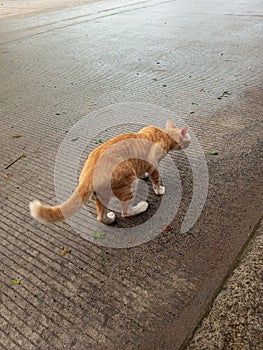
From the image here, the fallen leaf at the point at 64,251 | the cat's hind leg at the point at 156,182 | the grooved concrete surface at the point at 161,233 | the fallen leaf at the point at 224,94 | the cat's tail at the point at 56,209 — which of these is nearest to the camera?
the grooved concrete surface at the point at 161,233

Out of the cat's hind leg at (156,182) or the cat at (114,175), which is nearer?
the cat at (114,175)

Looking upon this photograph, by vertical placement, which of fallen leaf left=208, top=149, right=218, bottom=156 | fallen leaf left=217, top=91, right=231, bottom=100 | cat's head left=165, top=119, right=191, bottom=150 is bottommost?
fallen leaf left=208, top=149, right=218, bottom=156

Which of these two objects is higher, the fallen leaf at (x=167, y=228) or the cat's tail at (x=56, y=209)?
the cat's tail at (x=56, y=209)

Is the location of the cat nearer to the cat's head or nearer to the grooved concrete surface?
the cat's head

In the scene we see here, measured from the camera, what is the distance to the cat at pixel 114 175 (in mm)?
1538

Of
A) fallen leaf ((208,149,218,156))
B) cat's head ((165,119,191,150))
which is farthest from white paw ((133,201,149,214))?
fallen leaf ((208,149,218,156))

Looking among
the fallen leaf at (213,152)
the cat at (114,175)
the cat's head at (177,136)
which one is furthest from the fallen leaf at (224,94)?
the cat at (114,175)

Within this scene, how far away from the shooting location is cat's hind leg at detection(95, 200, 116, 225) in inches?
69.1

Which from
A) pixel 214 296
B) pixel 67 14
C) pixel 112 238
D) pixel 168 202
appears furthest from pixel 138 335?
pixel 67 14

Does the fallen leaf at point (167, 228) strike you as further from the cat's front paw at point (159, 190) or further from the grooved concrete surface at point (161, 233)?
the cat's front paw at point (159, 190)

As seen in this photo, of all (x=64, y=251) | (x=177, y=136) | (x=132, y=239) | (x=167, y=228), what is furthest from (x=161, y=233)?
(x=177, y=136)

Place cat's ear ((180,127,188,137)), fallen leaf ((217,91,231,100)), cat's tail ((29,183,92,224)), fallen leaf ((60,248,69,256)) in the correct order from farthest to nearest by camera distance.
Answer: fallen leaf ((217,91,231,100))
cat's ear ((180,127,188,137))
fallen leaf ((60,248,69,256))
cat's tail ((29,183,92,224))

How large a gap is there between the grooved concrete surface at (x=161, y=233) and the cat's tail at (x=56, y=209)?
25 centimetres

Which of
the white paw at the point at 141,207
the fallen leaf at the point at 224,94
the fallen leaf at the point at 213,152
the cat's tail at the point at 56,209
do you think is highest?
the cat's tail at the point at 56,209
